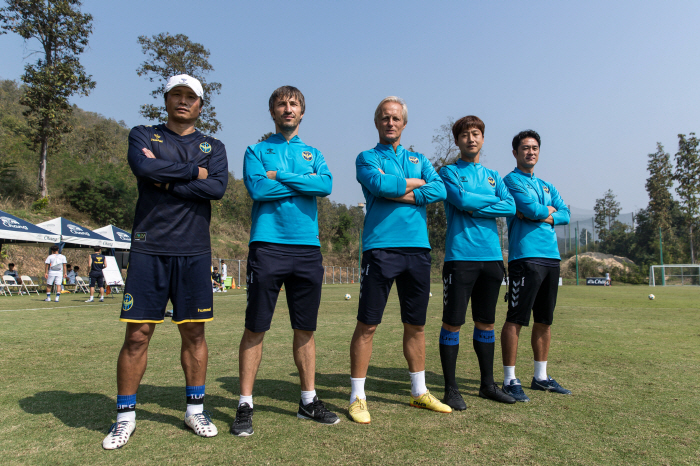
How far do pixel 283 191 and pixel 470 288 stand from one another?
172cm

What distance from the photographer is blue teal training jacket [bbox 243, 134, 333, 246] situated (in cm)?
314

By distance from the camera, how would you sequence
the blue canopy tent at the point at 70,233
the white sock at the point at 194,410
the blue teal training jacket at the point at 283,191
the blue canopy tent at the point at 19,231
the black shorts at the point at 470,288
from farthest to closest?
the blue canopy tent at the point at 70,233 < the blue canopy tent at the point at 19,231 < the black shorts at the point at 470,288 < the blue teal training jacket at the point at 283,191 < the white sock at the point at 194,410

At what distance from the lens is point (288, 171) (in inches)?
130

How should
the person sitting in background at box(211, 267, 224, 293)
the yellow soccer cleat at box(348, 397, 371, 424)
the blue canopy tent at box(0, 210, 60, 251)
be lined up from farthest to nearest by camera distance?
the person sitting in background at box(211, 267, 224, 293)
the blue canopy tent at box(0, 210, 60, 251)
the yellow soccer cleat at box(348, 397, 371, 424)

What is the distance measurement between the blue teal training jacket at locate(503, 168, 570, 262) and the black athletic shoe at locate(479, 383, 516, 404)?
3.86ft

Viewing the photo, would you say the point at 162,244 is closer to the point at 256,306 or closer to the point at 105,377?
the point at 256,306

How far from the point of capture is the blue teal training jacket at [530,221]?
4.11 meters

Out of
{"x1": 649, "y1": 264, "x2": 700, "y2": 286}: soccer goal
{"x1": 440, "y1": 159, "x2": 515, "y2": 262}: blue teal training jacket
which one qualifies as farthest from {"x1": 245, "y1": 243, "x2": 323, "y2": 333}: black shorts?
{"x1": 649, "y1": 264, "x2": 700, "y2": 286}: soccer goal

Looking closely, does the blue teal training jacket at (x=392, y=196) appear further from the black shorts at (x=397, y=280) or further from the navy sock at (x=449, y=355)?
the navy sock at (x=449, y=355)

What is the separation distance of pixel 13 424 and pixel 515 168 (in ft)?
14.5

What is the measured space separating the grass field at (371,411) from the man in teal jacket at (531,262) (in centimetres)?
37

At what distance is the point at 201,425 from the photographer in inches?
109

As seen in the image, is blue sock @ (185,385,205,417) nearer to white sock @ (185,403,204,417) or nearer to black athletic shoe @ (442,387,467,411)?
white sock @ (185,403,204,417)

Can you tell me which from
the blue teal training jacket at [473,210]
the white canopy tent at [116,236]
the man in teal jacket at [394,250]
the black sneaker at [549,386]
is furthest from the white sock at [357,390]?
the white canopy tent at [116,236]
